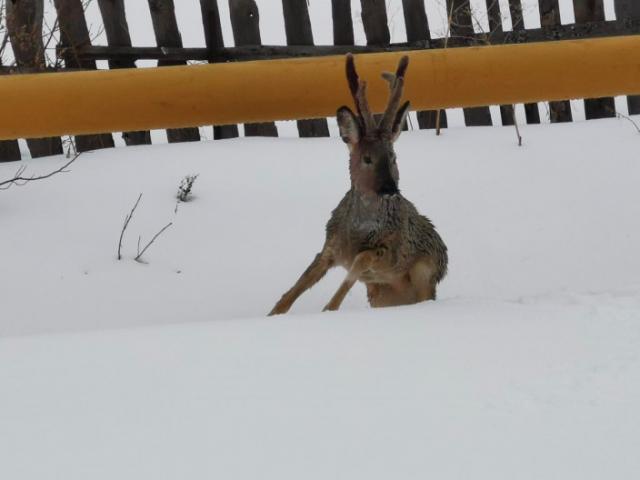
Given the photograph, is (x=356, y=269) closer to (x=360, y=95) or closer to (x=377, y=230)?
(x=377, y=230)

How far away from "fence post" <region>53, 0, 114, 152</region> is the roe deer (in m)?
2.95

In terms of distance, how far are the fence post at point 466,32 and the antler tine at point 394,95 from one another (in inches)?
140

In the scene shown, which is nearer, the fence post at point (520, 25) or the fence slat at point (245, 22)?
the fence slat at point (245, 22)

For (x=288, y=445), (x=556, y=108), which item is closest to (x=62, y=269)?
(x=288, y=445)

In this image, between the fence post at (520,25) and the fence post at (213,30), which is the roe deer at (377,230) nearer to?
the fence post at (213,30)

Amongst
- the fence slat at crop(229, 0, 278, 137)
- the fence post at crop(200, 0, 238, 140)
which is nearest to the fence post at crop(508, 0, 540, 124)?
the fence slat at crop(229, 0, 278, 137)

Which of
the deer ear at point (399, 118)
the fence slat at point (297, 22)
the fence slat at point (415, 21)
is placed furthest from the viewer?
the fence slat at point (415, 21)

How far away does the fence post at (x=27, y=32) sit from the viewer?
6.14 metres

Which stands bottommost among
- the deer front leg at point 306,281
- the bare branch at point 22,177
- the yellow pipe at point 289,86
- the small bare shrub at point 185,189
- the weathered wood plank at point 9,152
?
the deer front leg at point 306,281

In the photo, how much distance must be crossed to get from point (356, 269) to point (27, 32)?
3.35 m

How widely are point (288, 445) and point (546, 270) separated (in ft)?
9.55

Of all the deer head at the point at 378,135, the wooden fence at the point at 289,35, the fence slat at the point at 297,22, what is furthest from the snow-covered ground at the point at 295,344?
the fence slat at the point at 297,22

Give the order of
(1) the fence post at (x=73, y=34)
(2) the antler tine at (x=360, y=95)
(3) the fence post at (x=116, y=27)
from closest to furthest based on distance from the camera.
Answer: (2) the antler tine at (x=360, y=95)
(1) the fence post at (x=73, y=34)
(3) the fence post at (x=116, y=27)

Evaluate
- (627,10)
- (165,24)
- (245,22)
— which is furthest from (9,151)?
(627,10)
